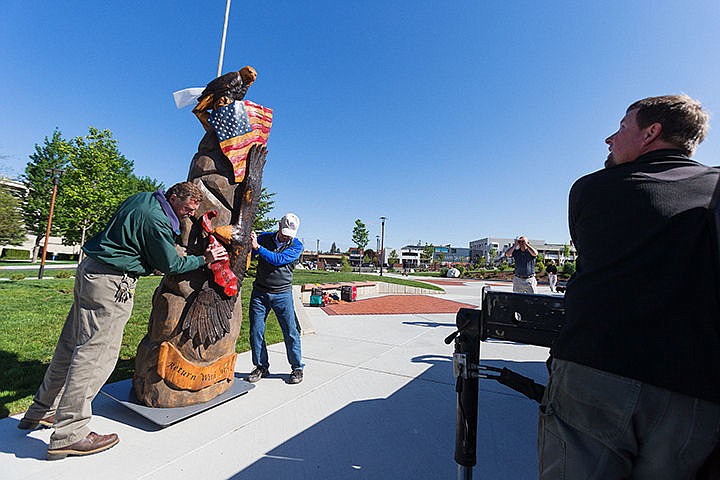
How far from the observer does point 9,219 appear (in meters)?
25.2

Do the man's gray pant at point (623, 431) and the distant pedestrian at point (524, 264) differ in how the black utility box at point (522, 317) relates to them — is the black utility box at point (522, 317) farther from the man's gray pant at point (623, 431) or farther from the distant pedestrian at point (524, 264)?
the distant pedestrian at point (524, 264)

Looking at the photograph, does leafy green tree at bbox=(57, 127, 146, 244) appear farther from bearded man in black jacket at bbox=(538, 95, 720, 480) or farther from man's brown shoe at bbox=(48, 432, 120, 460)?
bearded man in black jacket at bbox=(538, 95, 720, 480)

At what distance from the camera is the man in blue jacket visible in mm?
3807

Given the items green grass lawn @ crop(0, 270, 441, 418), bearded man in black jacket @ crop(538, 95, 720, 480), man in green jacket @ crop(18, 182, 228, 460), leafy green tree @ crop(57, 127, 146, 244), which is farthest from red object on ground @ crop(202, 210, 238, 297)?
leafy green tree @ crop(57, 127, 146, 244)

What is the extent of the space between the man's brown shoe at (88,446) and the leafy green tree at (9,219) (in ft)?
106

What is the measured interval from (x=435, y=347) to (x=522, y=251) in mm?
2624

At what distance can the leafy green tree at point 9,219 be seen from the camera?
24.7m

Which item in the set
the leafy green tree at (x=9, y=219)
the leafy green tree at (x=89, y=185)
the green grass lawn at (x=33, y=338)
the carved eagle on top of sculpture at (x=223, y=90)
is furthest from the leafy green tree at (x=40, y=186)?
the carved eagle on top of sculpture at (x=223, y=90)

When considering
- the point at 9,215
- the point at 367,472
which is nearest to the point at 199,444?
the point at 367,472

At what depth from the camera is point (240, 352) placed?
488 cm

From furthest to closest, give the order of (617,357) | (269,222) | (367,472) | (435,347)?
(269,222), (435,347), (367,472), (617,357)

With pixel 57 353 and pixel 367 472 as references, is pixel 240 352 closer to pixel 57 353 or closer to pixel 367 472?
pixel 57 353

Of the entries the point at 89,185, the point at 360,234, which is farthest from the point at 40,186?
the point at 360,234

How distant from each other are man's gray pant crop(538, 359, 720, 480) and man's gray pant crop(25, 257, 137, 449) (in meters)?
2.65
